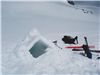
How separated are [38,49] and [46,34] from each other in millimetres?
150

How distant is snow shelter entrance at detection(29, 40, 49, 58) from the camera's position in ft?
6.05

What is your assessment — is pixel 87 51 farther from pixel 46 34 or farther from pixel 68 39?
pixel 46 34

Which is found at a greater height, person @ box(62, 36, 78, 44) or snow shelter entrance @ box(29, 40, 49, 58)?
person @ box(62, 36, 78, 44)

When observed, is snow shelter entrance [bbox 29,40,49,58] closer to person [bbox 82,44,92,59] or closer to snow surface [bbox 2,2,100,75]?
snow surface [bbox 2,2,100,75]

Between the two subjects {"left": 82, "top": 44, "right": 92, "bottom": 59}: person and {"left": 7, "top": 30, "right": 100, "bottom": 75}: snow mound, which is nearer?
{"left": 7, "top": 30, "right": 100, "bottom": 75}: snow mound

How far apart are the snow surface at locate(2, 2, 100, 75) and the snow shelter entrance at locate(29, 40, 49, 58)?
28 millimetres

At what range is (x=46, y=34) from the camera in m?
1.88

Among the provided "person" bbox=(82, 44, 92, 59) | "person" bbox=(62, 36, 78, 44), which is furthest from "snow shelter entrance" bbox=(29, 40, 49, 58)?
"person" bbox=(82, 44, 92, 59)

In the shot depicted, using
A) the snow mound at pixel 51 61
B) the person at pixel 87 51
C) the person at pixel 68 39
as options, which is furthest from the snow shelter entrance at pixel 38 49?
the person at pixel 87 51

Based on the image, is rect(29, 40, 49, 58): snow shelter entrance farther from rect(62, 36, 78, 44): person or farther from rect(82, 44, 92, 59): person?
rect(82, 44, 92, 59): person

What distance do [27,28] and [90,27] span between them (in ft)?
1.84

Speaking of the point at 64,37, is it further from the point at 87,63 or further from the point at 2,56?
the point at 2,56

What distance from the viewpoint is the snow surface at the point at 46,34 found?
177cm

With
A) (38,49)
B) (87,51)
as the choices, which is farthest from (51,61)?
(87,51)
